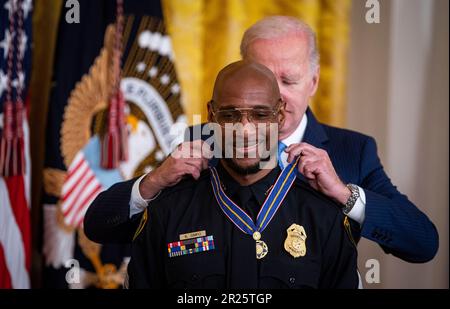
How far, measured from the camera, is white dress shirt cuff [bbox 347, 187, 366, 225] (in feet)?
4.58

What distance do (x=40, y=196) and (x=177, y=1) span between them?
1177 mm

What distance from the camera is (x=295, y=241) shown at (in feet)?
4.24

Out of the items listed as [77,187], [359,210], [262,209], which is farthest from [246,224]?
[77,187]

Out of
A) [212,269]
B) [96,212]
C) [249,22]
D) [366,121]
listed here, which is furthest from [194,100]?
[212,269]

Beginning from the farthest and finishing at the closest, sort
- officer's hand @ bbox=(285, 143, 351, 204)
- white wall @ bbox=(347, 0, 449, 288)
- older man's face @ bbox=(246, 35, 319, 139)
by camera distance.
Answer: white wall @ bbox=(347, 0, 449, 288), older man's face @ bbox=(246, 35, 319, 139), officer's hand @ bbox=(285, 143, 351, 204)

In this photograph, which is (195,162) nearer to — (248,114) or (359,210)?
(248,114)

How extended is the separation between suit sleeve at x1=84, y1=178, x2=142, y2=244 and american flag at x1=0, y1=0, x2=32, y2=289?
1040mm

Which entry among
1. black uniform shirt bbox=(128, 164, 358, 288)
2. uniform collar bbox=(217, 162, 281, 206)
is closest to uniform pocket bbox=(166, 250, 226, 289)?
black uniform shirt bbox=(128, 164, 358, 288)

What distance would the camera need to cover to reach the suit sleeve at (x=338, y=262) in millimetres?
1308

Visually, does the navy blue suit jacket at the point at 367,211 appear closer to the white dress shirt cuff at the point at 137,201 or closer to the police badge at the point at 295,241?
the white dress shirt cuff at the point at 137,201

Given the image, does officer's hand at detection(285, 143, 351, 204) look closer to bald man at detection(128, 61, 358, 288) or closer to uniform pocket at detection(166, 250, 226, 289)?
bald man at detection(128, 61, 358, 288)

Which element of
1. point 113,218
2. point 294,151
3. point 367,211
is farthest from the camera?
point 113,218

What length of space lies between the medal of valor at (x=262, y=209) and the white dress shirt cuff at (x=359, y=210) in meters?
0.17

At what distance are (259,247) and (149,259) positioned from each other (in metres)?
0.26
